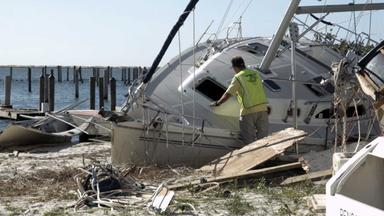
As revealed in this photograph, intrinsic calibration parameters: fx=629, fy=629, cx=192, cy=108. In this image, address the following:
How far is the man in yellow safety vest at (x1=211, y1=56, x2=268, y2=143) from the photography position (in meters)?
10.9

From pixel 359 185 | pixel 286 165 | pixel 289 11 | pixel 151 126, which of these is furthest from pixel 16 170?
pixel 359 185

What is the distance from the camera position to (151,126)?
11.6m

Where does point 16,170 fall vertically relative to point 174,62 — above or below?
below

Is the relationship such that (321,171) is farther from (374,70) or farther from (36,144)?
(36,144)

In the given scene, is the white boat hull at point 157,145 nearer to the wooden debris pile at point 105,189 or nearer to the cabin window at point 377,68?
the wooden debris pile at point 105,189

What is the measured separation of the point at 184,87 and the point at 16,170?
12.8 ft

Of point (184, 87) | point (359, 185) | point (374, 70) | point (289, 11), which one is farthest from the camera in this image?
point (184, 87)

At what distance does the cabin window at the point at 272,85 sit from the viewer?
43.9 ft

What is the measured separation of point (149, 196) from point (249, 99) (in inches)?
137

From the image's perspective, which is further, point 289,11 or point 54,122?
point 54,122

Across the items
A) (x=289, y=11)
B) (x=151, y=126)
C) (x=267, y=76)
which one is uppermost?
(x=289, y=11)

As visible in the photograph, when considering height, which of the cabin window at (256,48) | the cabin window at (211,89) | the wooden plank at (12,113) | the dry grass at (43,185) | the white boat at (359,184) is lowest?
the wooden plank at (12,113)

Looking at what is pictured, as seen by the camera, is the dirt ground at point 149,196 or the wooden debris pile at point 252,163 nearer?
the dirt ground at point 149,196

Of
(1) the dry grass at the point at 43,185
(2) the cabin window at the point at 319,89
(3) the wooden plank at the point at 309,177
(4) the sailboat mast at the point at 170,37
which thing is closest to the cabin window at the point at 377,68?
(3) the wooden plank at the point at 309,177
